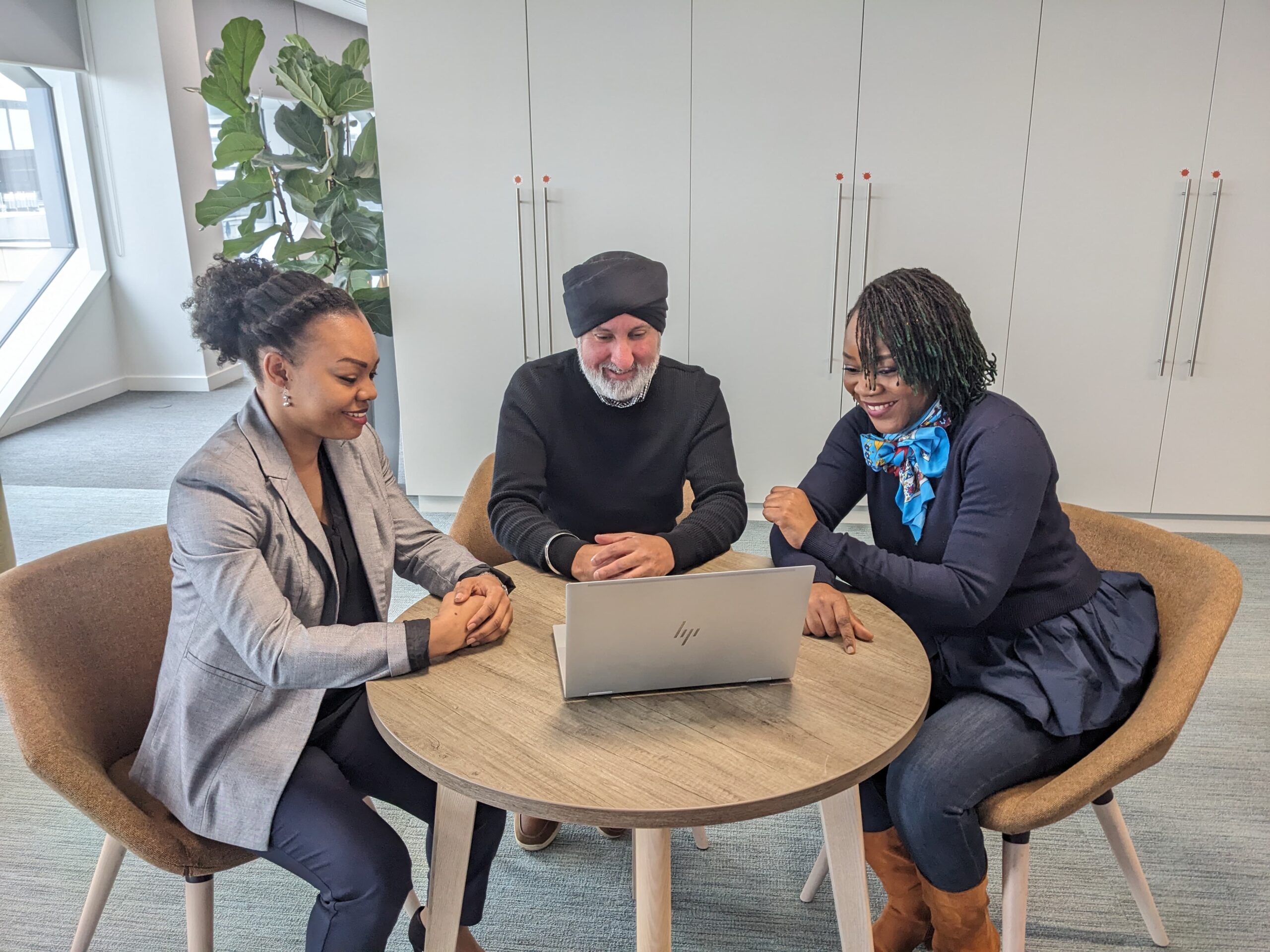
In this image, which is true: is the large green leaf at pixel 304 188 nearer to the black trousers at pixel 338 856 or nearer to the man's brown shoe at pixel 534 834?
the man's brown shoe at pixel 534 834

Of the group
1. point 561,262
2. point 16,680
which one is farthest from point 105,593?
point 561,262

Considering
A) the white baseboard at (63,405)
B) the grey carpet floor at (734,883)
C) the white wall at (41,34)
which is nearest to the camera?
the grey carpet floor at (734,883)

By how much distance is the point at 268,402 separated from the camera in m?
1.51

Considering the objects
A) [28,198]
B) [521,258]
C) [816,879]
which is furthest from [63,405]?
[816,879]

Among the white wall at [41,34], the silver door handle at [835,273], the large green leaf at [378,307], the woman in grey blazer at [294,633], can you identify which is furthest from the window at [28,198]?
the woman in grey blazer at [294,633]

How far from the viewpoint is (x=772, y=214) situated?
3736 mm

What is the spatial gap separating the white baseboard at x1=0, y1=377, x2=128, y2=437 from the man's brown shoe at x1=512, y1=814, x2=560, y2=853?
4.88 meters

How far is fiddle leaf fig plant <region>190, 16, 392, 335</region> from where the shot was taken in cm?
380

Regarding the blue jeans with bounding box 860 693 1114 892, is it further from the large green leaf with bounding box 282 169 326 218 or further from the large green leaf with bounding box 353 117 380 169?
the large green leaf with bounding box 282 169 326 218

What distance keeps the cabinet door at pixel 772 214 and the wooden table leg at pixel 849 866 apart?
8.56ft

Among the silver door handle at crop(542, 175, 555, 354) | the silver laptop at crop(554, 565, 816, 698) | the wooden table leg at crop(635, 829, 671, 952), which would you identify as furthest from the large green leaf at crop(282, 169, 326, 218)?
the wooden table leg at crop(635, 829, 671, 952)

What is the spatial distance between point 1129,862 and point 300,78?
3.85 m

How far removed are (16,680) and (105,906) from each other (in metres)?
0.86

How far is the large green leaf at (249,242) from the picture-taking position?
12.8 ft
